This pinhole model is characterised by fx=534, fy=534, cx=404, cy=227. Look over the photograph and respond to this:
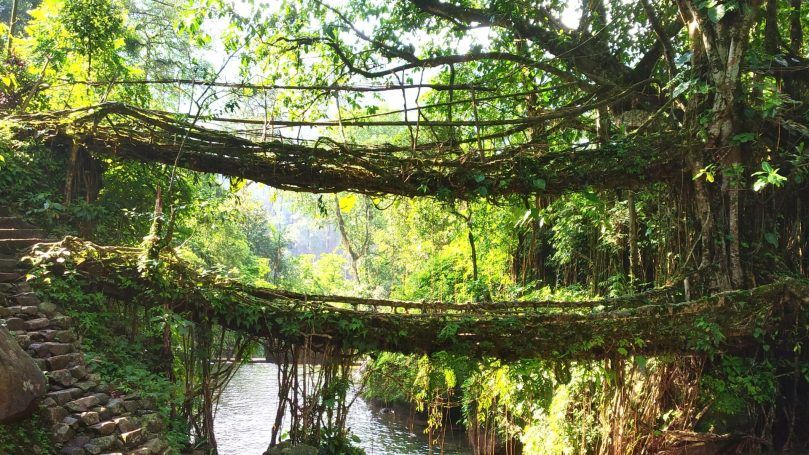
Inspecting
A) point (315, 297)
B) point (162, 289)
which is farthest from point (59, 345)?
point (315, 297)

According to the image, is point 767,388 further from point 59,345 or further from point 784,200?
point 59,345

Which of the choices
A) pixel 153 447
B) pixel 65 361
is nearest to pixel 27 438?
pixel 153 447

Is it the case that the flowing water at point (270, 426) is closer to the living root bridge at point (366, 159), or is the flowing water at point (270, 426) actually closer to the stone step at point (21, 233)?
the stone step at point (21, 233)

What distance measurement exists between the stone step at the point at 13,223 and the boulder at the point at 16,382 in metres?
2.44

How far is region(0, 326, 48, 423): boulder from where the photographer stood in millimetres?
3637

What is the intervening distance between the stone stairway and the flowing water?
4.03 m

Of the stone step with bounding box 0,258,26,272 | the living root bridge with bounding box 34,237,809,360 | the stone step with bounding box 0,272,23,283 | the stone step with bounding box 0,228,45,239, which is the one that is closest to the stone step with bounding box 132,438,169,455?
the living root bridge with bounding box 34,237,809,360

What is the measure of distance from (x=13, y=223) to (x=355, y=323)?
4227 millimetres

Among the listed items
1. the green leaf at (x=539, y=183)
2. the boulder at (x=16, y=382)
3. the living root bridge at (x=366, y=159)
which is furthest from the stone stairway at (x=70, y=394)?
the green leaf at (x=539, y=183)

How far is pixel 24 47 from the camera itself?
713cm

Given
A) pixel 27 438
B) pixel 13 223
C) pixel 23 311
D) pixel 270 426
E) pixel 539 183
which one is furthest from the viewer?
pixel 270 426

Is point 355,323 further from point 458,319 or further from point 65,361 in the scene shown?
point 65,361

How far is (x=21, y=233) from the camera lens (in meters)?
5.81

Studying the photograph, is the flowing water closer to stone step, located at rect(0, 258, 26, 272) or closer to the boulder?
stone step, located at rect(0, 258, 26, 272)
